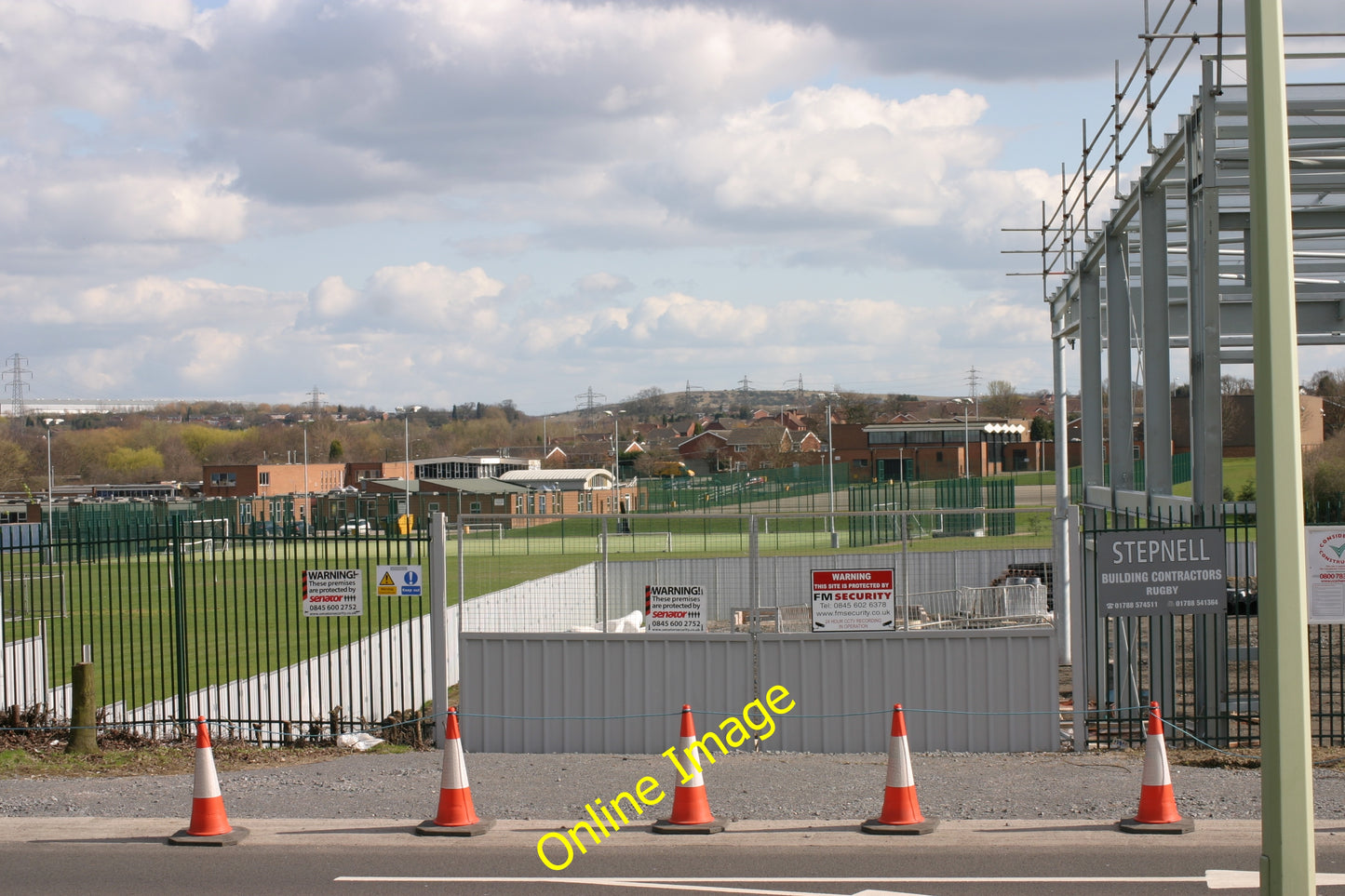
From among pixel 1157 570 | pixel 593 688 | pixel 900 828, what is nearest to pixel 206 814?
pixel 593 688

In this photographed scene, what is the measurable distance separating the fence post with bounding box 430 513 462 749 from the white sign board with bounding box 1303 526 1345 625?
7606 millimetres

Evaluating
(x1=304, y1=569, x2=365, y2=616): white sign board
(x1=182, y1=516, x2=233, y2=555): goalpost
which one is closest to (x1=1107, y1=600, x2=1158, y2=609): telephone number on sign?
(x1=304, y1=569, x2=365, y2=616): white sign board

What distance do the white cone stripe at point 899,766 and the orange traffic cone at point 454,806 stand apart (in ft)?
9.13

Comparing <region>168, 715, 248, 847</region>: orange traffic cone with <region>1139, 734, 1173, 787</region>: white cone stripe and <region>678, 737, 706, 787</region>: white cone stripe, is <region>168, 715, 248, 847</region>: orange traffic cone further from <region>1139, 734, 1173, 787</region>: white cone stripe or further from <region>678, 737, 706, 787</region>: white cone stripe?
<region>1139, 734, 1173, 787</region>: white cone stripe

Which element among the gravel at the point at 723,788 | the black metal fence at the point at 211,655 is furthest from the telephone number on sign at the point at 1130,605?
the black metal fence at the point at 211,655

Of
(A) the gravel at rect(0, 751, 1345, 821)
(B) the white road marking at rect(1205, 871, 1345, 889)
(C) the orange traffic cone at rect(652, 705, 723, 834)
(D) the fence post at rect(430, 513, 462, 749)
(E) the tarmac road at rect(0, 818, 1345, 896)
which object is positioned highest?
(D) the fence post at rect(430, 513, 462, 749)

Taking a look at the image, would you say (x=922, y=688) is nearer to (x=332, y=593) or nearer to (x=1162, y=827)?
(x=1162, y=827)

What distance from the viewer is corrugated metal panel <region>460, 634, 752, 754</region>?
1121 cm

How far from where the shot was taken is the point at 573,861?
756 centimetres

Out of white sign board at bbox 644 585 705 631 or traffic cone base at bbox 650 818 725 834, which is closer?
traffic cone base at bbox 650 818 725 834

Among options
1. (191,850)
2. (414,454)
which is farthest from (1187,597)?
(414,454)

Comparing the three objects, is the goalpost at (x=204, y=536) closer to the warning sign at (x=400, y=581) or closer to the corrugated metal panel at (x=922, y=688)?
the warning sign at (x=400, y=581)

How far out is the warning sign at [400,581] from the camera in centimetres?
1124

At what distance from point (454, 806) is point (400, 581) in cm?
352
